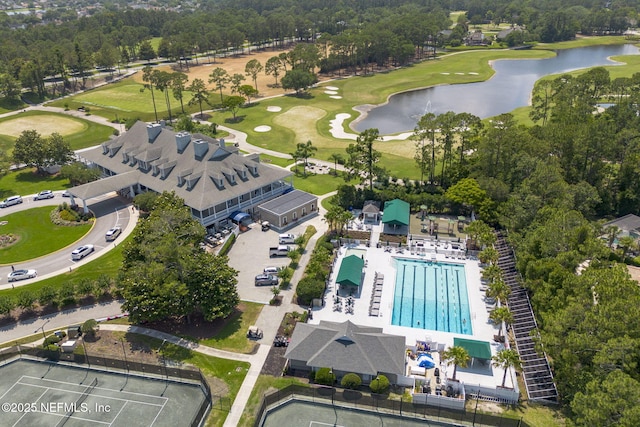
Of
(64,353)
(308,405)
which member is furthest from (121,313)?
(308,405)

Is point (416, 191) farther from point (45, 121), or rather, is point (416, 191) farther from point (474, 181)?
point (45, 121)

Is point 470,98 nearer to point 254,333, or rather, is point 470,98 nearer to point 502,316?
point 502,316

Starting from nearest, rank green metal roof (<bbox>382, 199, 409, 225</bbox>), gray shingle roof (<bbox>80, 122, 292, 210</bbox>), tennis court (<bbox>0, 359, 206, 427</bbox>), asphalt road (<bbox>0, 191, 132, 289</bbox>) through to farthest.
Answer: tennis court (<bbox>0, 359, 206, 427</bbox>) < asphalt road (<bbox>0, 191, 132, 289</bbox>) < green metal roof (<bbox>382, 199, 409, 225</bbox>) < gray shingle roof (<bbox>80, 122, 292, 210</bbox>)

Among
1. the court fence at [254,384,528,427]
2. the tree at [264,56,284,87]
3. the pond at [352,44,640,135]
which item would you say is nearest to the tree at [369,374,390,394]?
the court fence at [254,384,528,427]

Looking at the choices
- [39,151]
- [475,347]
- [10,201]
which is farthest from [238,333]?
[39,151]

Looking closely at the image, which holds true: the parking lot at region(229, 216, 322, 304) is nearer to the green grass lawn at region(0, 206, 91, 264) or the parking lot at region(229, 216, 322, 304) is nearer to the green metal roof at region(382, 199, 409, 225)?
the green metal roof at region(382, 199, 409, 225)
